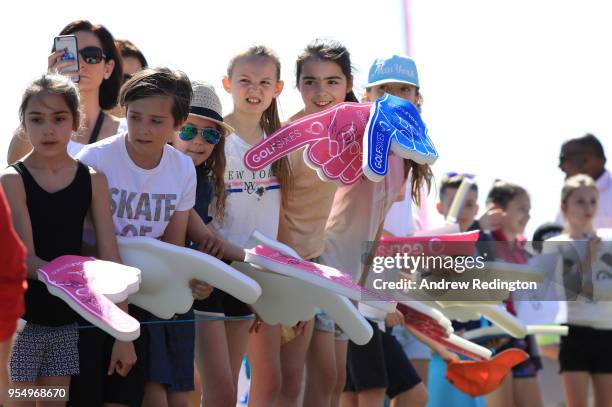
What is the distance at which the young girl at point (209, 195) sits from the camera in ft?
15.1

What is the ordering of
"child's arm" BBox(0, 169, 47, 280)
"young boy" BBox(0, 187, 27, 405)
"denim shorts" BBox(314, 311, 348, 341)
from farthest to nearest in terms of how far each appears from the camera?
"denim shorts" BBox(314, 311, 348, 341)
"child's arm" BBox(0, 169, 47, 280)
"young boy" BBox(0, 187, 27, 405)

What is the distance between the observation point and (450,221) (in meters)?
7.76

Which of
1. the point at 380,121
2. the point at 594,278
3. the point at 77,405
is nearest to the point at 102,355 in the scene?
the point at 77,405

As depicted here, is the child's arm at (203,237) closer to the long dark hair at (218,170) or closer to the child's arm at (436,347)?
the long dark hair at (218,170)

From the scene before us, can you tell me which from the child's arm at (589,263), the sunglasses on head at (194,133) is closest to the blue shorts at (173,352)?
the sunglasses on head at (194,133)

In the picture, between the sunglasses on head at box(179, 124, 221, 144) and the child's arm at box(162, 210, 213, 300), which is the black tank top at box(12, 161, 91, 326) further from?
the sunglasses on head at box(179, 124, 221, 144)

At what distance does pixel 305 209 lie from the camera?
211 inches

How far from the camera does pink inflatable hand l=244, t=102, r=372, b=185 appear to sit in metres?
4.64

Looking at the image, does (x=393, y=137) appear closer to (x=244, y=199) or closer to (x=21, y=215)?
(x=244, y=199)

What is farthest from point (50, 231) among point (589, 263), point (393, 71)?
point (589, 263)

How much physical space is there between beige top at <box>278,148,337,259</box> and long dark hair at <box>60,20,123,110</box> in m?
0.84

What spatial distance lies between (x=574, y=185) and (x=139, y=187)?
13.5 feet

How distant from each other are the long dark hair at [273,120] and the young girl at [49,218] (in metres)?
1.25

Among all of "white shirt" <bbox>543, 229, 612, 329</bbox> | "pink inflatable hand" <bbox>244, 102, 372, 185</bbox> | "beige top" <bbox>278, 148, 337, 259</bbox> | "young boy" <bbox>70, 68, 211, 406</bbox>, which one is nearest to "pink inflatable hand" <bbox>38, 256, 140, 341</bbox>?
"young boy" <bbox>70, 68, 211, 406</bbox>
